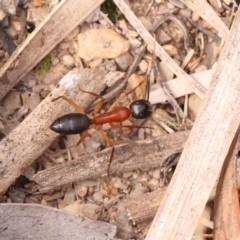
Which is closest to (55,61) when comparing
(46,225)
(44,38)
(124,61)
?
(44,38)

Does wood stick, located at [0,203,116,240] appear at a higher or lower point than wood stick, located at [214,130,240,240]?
higher

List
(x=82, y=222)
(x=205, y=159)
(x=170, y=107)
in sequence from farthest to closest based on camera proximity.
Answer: (x=170, y=107), (x=82, y=222), (x=205, y=159)

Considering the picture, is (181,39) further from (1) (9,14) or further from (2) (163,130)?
(1) (9,14)

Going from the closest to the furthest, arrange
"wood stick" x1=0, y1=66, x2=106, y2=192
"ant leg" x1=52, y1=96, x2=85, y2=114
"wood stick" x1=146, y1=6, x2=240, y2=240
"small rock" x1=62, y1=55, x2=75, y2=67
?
"wood stick" x1=146, y1=6, x2=240, y2=240
"wood stick" x1=0, y1=66, x2=106, y2=192
"ant leg" x1=52, y1=96, x2=85, y2=114
"small rock" x1=62, y1=55, x2=75, y2=67

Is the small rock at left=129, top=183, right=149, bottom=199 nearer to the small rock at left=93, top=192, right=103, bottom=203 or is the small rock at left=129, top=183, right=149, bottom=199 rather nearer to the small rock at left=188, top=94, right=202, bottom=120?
the small rock at left=93, top=192, right=103, bottom=203

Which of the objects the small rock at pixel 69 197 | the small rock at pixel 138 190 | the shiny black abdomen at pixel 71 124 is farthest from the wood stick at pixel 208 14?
the small rock at pixel 69 197

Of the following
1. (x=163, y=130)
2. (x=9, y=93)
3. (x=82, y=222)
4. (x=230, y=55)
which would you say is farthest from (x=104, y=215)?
(x=230, y=55)

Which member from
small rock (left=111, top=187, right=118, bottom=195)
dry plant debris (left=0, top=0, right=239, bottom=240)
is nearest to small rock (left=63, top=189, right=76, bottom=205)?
dry plant debris (left=0, top=0, right=239, bottom=240)
